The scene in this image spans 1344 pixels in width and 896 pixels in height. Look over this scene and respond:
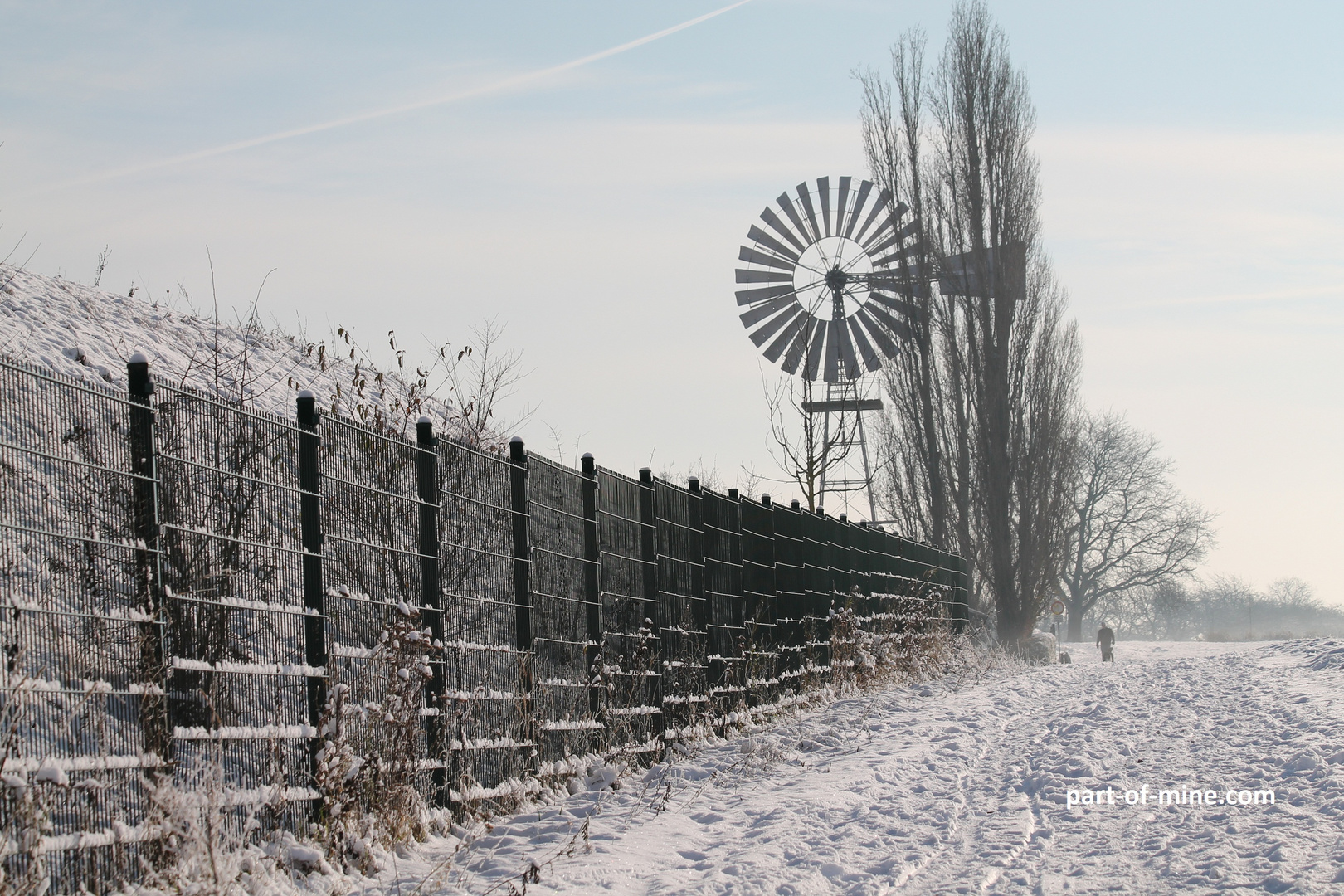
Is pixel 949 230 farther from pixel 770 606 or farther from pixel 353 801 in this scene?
pixel 353 801

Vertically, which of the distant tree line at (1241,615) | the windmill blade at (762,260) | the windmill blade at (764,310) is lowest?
the distant tree line at (1241,615)

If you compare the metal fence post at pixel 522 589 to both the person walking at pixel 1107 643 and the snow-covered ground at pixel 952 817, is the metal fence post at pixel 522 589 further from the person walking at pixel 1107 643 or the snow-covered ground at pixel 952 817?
the person walking at pixel 1107 643

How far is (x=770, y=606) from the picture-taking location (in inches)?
420

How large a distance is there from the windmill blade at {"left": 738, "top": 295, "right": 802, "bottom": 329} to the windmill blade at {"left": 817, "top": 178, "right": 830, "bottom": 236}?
5.70ft

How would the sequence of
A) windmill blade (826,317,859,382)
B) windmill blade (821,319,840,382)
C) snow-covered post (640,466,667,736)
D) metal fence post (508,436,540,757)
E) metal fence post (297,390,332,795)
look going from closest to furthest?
metal fence post (297,390,332,795)
metal fence post (508,436,540,757)
snow-covered post (640,466,667,736)
windmill blade (821,319,840,382)
windmill blade (826,317,859,382)

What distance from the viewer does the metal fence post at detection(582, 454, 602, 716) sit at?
7.12 meters

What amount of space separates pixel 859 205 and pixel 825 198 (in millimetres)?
916

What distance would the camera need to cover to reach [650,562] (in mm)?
8094

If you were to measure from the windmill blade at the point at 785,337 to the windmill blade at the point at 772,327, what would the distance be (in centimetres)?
30

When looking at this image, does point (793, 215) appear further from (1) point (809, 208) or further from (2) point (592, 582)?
(2) point (592, 582)

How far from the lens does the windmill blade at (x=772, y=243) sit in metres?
27.2

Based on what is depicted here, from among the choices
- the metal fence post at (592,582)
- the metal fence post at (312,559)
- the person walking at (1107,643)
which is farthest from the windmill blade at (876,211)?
the metal fence post at (312,559)

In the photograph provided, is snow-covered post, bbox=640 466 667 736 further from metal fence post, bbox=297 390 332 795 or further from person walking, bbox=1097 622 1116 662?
person walking, bbox=1097 622 1116 662

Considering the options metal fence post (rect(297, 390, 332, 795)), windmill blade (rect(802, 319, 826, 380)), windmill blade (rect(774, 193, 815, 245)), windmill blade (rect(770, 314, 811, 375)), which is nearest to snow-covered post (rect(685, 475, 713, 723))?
Answer: metal fence post (rect(297, 390, 332, 795))
